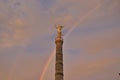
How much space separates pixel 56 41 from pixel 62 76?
260 inches

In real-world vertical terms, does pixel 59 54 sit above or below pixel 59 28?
below

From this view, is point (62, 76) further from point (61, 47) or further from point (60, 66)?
point (61, 47)

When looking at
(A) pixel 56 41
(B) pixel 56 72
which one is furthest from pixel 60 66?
(A) pixel 56 41

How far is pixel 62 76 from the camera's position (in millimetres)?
46125

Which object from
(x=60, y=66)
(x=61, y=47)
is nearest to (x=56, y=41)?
(x=61, y=47)

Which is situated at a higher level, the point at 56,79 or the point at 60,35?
the point at 60,35

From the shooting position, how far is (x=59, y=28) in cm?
4978

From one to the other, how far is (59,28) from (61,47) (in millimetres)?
3928

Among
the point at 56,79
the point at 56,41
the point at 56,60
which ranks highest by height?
the point at 56,41

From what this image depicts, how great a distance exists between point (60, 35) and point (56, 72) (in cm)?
737

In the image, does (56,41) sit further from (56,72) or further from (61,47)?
(56,72)

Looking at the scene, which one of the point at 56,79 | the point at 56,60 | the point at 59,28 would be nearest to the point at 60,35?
the point at 59,28

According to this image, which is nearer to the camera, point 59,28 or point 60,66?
point 60,66

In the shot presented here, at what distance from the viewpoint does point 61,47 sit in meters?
48.1
